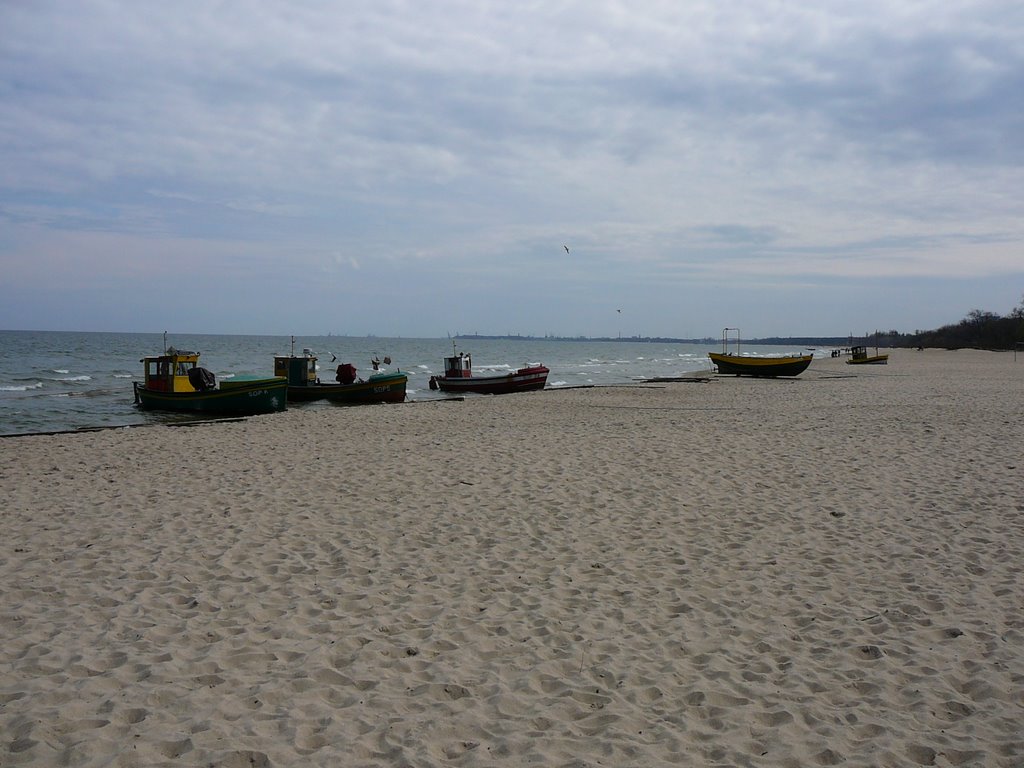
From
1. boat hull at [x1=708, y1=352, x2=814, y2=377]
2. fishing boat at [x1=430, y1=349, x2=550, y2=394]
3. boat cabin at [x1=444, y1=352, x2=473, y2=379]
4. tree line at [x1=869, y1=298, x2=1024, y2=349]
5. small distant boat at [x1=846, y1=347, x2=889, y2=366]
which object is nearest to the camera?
fishing boat at [x1=430, y1=349, x2=550, y2=394]

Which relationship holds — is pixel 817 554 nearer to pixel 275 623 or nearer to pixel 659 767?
pixel 659 767

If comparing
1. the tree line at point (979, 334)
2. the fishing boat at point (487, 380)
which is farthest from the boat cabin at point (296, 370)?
the tree line at point (979, 334)

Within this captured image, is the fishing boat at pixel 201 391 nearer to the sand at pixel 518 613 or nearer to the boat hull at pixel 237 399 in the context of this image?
the boat hull at pixel 237 399

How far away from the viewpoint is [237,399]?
23.4 m

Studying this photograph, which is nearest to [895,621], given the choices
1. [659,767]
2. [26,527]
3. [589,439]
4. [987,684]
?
[987,684]

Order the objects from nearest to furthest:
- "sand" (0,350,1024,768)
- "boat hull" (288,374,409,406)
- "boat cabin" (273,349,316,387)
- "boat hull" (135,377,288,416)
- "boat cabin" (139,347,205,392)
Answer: "sand" (0,350,1024,768)
"boat hull" (135,377,288,416)
"boat cabin" (139,347,205,392)
"boat hull" (288,374,409,406)
"boat cabin" (273,349,316,387)

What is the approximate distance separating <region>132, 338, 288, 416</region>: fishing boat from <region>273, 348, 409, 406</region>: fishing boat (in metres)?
Result: 4.17

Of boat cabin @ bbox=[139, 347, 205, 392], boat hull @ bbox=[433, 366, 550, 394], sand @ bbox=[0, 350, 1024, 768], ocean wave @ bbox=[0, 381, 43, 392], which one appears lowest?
sand @ bbox=[0, 350, 1024, 768]

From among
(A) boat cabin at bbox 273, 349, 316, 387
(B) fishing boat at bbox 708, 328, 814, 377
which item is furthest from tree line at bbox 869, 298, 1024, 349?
(A) boat cabin at bbox 273, 349, 316, 387

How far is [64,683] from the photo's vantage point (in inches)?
178

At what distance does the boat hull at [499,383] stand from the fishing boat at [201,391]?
36.2 feet

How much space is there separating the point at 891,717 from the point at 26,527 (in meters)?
8.43

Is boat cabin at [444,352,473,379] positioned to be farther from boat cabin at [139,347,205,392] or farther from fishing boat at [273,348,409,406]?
boat cabin at [139,347,205,392]

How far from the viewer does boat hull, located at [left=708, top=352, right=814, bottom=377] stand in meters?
41.1
